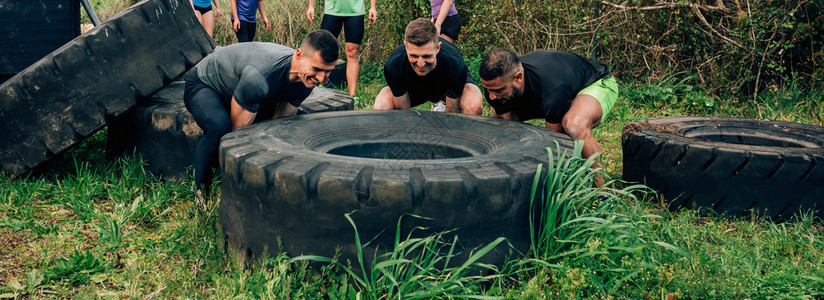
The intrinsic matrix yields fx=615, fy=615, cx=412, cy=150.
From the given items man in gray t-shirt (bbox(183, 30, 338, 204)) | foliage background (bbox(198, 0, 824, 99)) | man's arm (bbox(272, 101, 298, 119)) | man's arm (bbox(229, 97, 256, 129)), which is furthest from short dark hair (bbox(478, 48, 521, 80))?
foliage background (bbox(198, 0, 824, 99))

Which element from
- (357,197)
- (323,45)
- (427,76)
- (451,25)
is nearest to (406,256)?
(357,197)

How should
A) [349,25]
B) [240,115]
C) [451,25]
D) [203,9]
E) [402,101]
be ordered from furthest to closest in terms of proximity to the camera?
[203,9]
[451,25]
[349,25]
[402,101]
[240,115]

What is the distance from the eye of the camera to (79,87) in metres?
3.51

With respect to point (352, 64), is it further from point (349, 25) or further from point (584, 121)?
point (584, 121)

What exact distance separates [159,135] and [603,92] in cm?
276

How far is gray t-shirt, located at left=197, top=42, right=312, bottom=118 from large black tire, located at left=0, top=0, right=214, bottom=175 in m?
0.39

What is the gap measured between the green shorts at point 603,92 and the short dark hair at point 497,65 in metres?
0.67

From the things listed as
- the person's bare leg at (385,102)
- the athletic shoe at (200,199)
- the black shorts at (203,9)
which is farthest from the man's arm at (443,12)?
the athletic shoe at (200,199)

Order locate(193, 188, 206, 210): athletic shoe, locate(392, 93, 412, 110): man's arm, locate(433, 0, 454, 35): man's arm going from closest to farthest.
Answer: locate(193, 188, 206, 210): athletic shoe → locate(392, 93, 412, 110): man's arm → locate(433, 0, 454, 35): man's arm

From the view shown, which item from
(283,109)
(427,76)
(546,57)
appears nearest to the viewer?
(283,109)

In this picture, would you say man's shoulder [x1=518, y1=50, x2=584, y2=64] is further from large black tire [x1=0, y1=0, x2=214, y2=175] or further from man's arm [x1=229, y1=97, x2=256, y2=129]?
large black tire [x1=0, y1=0, x2=214, y2=175]

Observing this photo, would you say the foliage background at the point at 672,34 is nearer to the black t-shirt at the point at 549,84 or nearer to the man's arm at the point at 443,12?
the man's arm at the point at 443,12

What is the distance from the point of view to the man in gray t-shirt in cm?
320

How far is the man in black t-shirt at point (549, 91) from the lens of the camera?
11.6 ft
